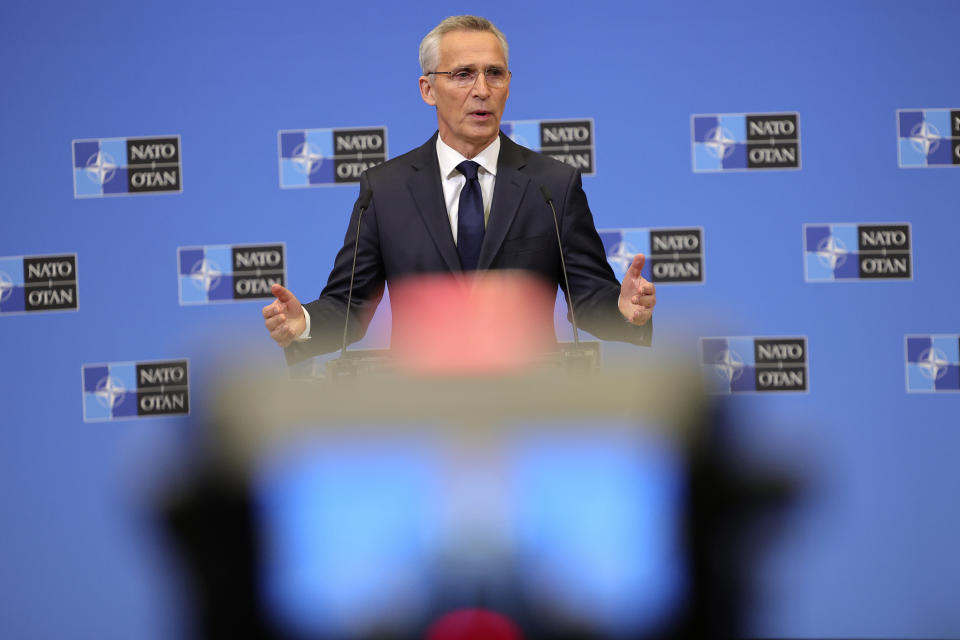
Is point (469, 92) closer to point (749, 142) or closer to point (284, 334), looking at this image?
point (284, 334)

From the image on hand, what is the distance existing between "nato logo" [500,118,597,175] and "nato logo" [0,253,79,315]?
5.61ft

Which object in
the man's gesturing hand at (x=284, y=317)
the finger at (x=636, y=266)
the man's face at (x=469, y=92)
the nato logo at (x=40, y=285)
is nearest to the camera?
the finger at (x=636, y=266)

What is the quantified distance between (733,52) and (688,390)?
3147mm

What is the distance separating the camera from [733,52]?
338cm

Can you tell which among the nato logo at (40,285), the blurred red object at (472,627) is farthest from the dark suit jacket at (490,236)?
the nato logo at (40,285)

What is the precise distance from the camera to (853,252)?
335cm

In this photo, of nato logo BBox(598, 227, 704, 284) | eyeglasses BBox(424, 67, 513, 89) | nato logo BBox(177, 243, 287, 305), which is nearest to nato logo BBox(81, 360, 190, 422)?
nato logo BBox(177, 243, 287, 305)

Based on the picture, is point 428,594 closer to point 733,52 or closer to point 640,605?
point 640,605

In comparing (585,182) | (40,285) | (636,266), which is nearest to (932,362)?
(585,182)

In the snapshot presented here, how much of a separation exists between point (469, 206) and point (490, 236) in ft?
0.37

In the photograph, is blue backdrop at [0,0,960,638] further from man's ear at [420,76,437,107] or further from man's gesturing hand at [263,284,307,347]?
man's gesturing hand at [263,284,307,347]

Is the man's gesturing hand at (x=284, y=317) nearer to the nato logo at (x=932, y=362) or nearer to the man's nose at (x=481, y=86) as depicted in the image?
the man's nose at (x=481, y=86)

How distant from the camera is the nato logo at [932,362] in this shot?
3.36 m

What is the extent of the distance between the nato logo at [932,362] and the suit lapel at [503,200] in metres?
2.31
